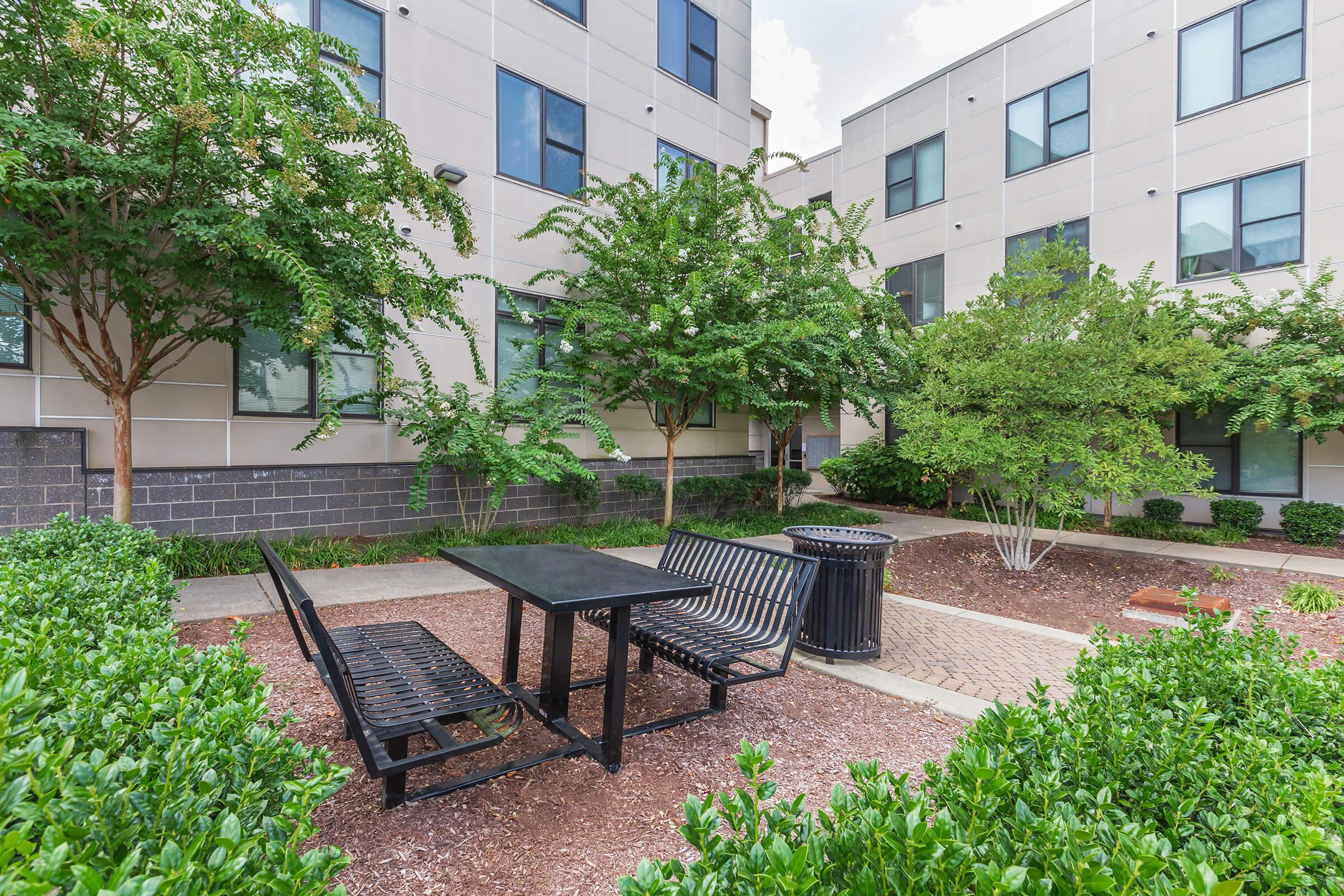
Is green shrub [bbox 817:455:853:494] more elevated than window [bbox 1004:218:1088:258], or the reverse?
window [bbox 1004:218:1088:258]

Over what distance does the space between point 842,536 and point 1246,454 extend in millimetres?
11531

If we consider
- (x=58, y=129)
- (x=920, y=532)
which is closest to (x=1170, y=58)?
(x=920, y=532)

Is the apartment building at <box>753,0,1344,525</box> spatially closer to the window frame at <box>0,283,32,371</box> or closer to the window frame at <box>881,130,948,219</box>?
the window frame at <box>881,130,948,219</box>

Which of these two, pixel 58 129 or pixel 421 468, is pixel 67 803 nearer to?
pixel 58 129

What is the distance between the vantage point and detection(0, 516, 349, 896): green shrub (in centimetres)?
95

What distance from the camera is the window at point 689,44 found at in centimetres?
1199

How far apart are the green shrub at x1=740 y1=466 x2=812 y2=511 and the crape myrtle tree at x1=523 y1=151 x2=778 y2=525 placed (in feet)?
8.97

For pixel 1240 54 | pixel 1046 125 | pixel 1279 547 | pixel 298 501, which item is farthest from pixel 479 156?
pixel 1279 547

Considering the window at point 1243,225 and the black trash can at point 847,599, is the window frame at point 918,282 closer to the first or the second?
the window at point 1243,225

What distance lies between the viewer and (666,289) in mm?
9055

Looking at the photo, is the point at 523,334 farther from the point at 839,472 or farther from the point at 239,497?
the point at 839,472

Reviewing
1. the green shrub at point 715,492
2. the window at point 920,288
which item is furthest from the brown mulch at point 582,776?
the window at point 920,288

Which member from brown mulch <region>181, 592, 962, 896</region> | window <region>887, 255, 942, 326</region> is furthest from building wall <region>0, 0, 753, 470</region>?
window <region>887, 255, 942, 326</region>

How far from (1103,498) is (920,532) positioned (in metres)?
3.53
